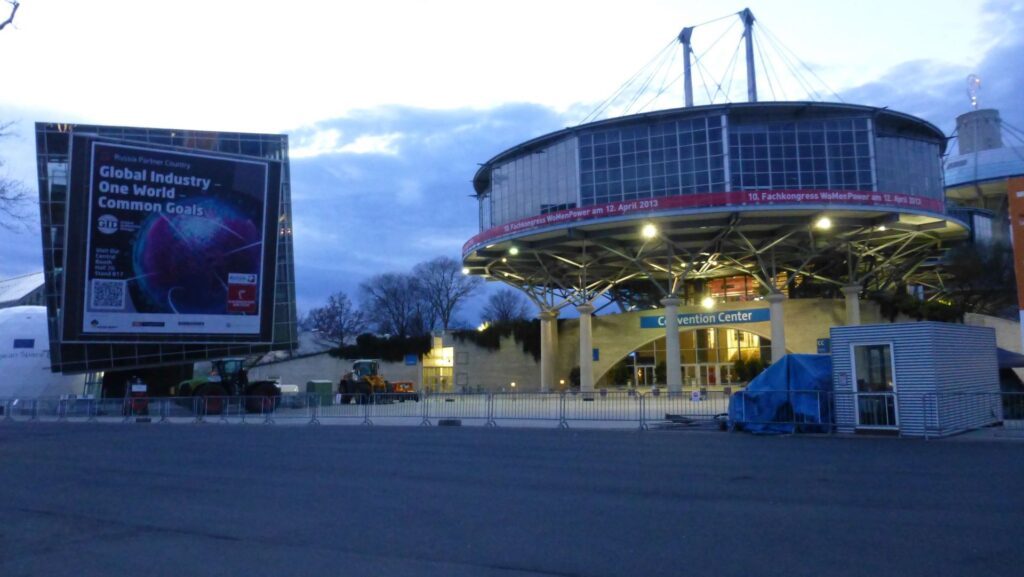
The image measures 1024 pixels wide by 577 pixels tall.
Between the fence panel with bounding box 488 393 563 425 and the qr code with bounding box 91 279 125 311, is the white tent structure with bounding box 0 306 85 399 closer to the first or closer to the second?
the qr code with bounding box 91 279 125 311

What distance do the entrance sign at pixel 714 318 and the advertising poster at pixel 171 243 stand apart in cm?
2619

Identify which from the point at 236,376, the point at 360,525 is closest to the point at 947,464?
the point at 360,525

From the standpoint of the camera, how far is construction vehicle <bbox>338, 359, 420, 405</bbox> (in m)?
34.4

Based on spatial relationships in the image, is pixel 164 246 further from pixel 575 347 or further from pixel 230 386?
pixel 575 347

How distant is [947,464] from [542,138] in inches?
1431

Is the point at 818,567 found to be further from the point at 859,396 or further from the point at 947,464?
the point at 859,396

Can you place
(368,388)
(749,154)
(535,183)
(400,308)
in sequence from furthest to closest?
(400,308)
(535,183)
(368,388)
(749,154)

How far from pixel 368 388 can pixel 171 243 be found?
12808mm

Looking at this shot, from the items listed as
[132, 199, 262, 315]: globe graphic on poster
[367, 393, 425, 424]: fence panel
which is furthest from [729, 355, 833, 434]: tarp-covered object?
[132, 199, 262, 315]: globe graphic on poster

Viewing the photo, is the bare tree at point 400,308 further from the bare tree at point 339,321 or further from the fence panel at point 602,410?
the fence panel at point 602,410

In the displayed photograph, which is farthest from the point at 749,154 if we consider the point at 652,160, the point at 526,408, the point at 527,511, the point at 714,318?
the point at 527,511

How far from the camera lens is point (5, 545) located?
8.60 m

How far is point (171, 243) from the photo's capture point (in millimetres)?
40375

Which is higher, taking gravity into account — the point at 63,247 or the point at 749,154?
the point at 749,154
